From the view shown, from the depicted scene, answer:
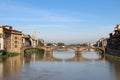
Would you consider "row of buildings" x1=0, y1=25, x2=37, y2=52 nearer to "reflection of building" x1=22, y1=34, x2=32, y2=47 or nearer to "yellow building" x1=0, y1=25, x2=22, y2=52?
"yellow building" x1=0, y1=25, x2=22, y2=52

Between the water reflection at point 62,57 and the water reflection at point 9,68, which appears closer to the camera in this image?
the water reflection at point 9,68

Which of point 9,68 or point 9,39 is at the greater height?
point 9,39

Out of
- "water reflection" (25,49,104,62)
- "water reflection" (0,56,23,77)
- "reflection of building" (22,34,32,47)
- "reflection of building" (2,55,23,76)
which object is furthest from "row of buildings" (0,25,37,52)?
"water reflection" (0,56,23,77)

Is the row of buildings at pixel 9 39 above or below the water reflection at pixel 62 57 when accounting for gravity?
above

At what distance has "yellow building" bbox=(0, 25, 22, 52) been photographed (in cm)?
6462

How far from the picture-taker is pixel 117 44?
70.5 meters

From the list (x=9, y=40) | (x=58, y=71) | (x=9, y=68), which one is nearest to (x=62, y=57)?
(x=9, y=40)

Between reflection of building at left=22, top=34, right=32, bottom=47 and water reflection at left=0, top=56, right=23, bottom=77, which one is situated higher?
reflection of building at left=22, top=34, right=32, bottom=47

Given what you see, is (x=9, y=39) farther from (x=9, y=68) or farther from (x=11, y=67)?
(x=9, y=68)

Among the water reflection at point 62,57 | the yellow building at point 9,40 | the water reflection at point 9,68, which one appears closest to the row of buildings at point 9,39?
the yellow building at point 9,40

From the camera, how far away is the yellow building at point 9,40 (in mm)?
64625

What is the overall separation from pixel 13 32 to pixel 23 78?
47504 mm

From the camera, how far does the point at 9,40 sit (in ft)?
240

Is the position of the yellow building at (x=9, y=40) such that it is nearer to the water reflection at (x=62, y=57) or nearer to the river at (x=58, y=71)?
the water reflection at (x=62, y=57)
